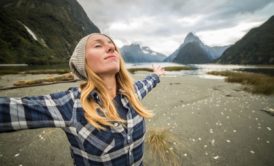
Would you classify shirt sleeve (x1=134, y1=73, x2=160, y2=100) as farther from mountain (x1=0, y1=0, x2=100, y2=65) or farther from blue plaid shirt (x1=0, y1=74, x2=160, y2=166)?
mountain (x1=0, y1=0, x2=100, y2=65)

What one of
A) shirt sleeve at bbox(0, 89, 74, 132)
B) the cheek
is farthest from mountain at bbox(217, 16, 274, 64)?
shirt sleeve at bbox(0, 89, 74, 132)

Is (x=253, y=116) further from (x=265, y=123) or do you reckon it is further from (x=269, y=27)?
(x=269, y=27)

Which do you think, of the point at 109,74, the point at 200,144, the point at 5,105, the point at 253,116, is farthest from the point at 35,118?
the point at 253,116

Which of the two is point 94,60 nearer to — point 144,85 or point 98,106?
point 98,106

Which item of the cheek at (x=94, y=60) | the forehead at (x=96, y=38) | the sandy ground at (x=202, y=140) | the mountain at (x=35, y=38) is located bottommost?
the sandy ground at (x=202, y=140)

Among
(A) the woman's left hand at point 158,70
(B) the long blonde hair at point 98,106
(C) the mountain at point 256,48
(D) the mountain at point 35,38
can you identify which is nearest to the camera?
(B) the long blonde hair at point 98,106

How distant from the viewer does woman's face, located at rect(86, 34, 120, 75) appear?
1961mm

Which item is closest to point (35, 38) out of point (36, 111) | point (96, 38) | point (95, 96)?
point (96, 38)

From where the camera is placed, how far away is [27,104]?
1422 mm

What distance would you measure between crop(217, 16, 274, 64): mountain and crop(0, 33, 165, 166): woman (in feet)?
588

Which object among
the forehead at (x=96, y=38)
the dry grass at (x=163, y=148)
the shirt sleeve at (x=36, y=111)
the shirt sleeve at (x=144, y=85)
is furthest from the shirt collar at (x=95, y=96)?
the dry grass at (x=163, y=148)

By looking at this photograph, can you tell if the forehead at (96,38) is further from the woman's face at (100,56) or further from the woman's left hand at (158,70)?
the woman's left hand at (158,70)

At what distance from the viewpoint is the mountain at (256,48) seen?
490ft

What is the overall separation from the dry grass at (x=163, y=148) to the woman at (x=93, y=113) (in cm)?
392
